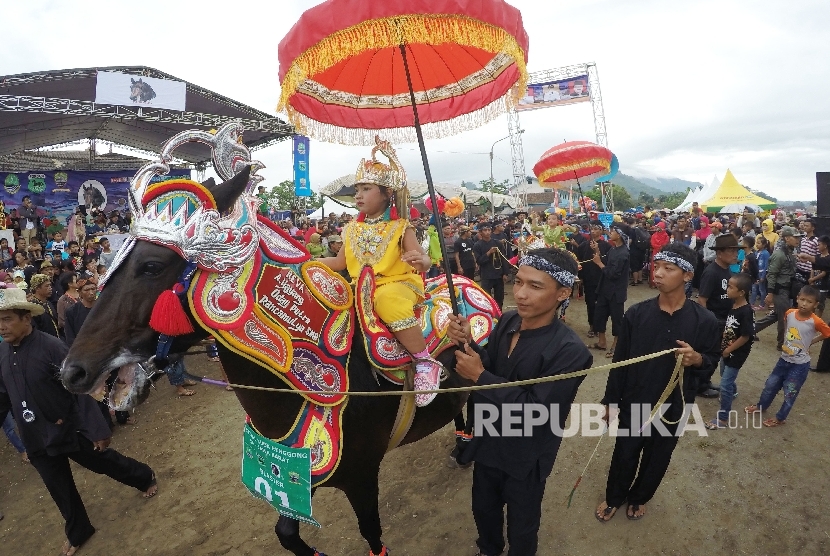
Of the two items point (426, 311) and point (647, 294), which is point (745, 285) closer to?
point (426, 311)

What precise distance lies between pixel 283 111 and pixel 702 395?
220 inches

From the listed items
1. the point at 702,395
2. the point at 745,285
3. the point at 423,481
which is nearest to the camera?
the point at 423,481

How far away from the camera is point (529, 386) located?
2.13 m

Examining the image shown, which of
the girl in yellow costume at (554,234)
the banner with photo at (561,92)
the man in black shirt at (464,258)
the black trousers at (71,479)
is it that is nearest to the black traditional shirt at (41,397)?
the black trousers at (71,479)

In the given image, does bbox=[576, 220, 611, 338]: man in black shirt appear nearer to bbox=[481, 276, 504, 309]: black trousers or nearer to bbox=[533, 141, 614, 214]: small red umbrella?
bbox=[533, 141, 614, 214]: small red umbrella

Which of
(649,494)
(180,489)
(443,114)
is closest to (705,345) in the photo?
(649,494)

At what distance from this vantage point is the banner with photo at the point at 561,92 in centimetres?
3491

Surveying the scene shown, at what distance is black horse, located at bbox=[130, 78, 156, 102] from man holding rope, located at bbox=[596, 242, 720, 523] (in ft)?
50.4

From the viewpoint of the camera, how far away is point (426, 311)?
3.06 metres

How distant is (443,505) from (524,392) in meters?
2.00

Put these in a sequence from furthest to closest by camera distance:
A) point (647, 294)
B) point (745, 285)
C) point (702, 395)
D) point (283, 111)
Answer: point (647, 294) → point (702, 395) → point (745, 285) → point (283, 111)

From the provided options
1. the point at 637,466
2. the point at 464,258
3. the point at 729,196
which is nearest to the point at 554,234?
the point at 464,258

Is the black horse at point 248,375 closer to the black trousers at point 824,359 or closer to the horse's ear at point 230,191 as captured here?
the horse's ear at point 230,191

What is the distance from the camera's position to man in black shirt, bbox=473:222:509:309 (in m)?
9.41
